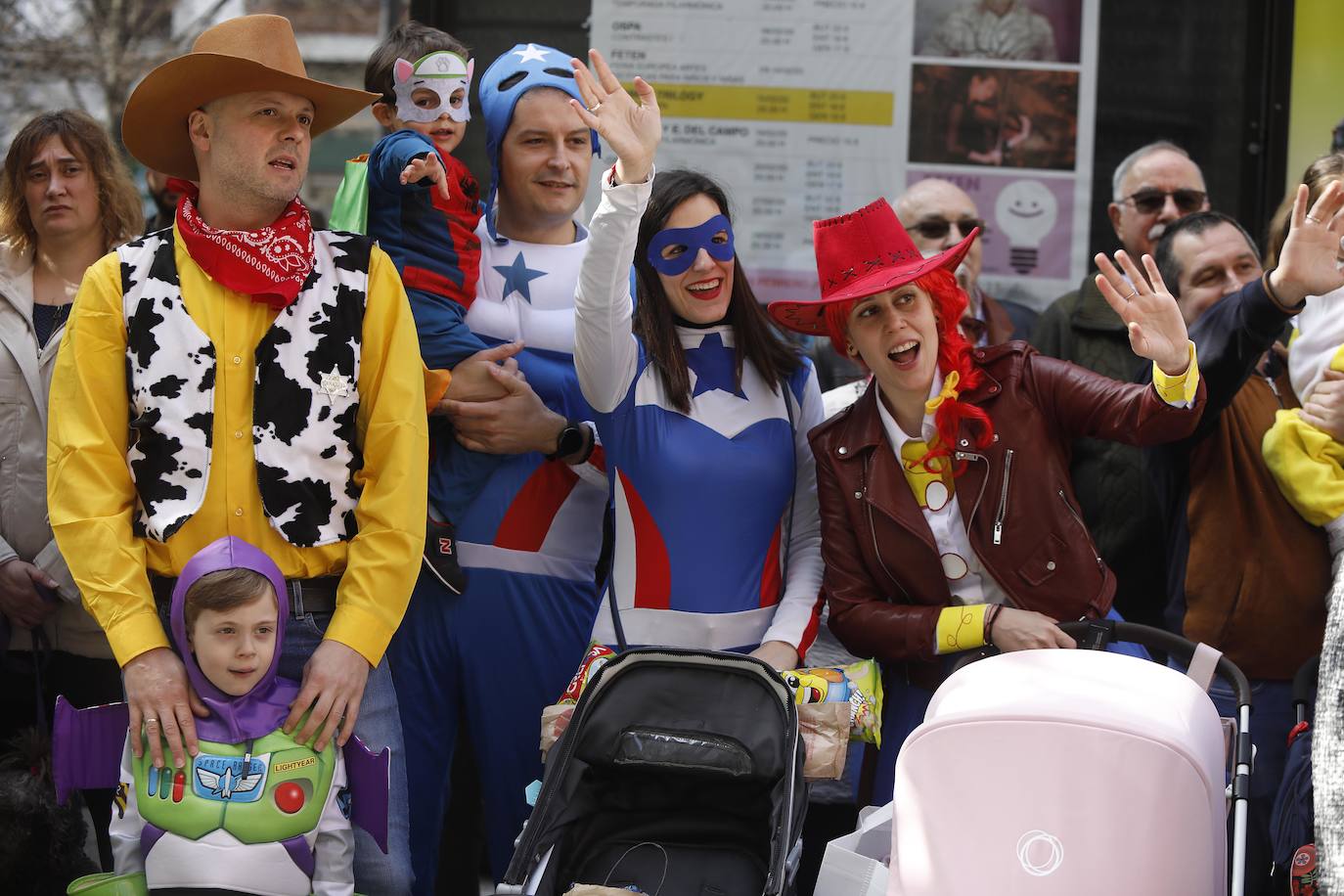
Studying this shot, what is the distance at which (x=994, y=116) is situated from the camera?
5.55 m

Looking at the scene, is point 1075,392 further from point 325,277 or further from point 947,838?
point 325,277

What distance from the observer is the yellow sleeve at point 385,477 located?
345 centimetres

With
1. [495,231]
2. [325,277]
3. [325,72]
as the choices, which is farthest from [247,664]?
[325,72]

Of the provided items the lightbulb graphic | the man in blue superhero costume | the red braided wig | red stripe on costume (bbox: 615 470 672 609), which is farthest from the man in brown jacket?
the man in blue superhero costume

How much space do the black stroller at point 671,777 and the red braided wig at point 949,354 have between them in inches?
29.6

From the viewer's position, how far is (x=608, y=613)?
3.80m

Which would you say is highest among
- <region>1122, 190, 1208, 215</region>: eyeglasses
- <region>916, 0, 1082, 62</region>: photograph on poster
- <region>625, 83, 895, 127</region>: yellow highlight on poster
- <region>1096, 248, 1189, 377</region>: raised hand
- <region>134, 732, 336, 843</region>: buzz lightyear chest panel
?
<region>916, 0, 1082, 62</region>: photograph on poster

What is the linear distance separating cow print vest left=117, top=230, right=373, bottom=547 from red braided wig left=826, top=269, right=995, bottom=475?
121 centimetres

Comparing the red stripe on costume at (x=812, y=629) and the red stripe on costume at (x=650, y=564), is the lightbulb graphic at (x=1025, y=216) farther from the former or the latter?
the red stripe on costume at (x=650, y=564)

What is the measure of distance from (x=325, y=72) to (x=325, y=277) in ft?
50.5

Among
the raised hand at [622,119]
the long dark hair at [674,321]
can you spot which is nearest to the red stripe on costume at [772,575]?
the long dark hair at [674,321]

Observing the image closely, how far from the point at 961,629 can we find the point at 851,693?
293 millimetres

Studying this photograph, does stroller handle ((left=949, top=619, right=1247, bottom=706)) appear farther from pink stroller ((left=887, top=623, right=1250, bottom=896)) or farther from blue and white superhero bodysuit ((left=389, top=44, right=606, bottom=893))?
blue and white superhero bodysuit ((left=389, top=44, right=606, bottom=893))

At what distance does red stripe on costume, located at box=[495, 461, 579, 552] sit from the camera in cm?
398
